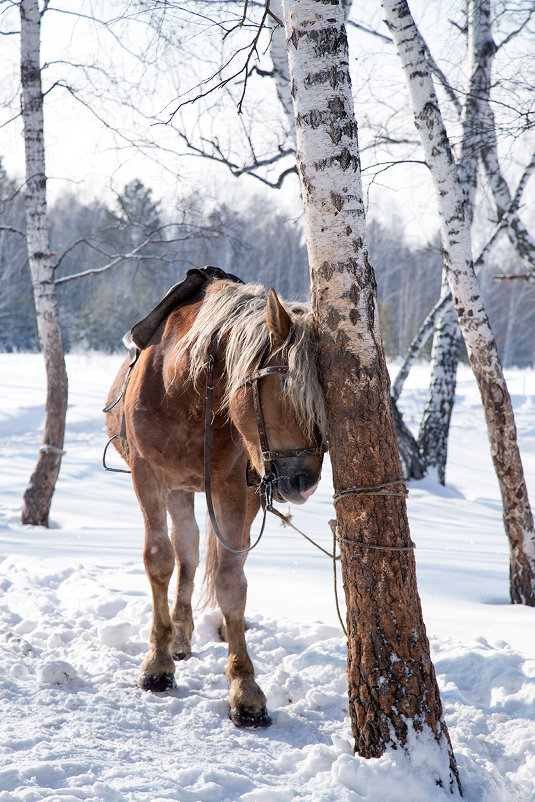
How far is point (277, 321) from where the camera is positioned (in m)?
2.30

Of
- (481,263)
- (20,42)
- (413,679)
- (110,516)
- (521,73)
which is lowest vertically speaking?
(110,516)

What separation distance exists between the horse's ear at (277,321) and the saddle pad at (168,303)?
1.08 metres

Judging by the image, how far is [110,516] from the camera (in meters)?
7.24

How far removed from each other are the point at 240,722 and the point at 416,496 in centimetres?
604

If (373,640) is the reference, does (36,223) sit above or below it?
above

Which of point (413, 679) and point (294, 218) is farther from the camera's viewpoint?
point (294, 218)

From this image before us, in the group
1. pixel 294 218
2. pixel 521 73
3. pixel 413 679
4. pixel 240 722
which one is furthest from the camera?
pixel 294 218

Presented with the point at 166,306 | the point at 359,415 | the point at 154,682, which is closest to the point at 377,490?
the point at 359,415

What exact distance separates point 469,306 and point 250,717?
291cm

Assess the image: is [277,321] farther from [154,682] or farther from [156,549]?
[154,682]

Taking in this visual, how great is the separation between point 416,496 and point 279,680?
566 cm

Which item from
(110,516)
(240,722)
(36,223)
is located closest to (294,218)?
(36,223)

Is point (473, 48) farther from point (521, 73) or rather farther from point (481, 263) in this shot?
point (481, 263)

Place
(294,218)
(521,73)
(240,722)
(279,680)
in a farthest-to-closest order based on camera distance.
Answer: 1. (294,218)
2. (521,73)
3. (279,680)
4. (240,722)
